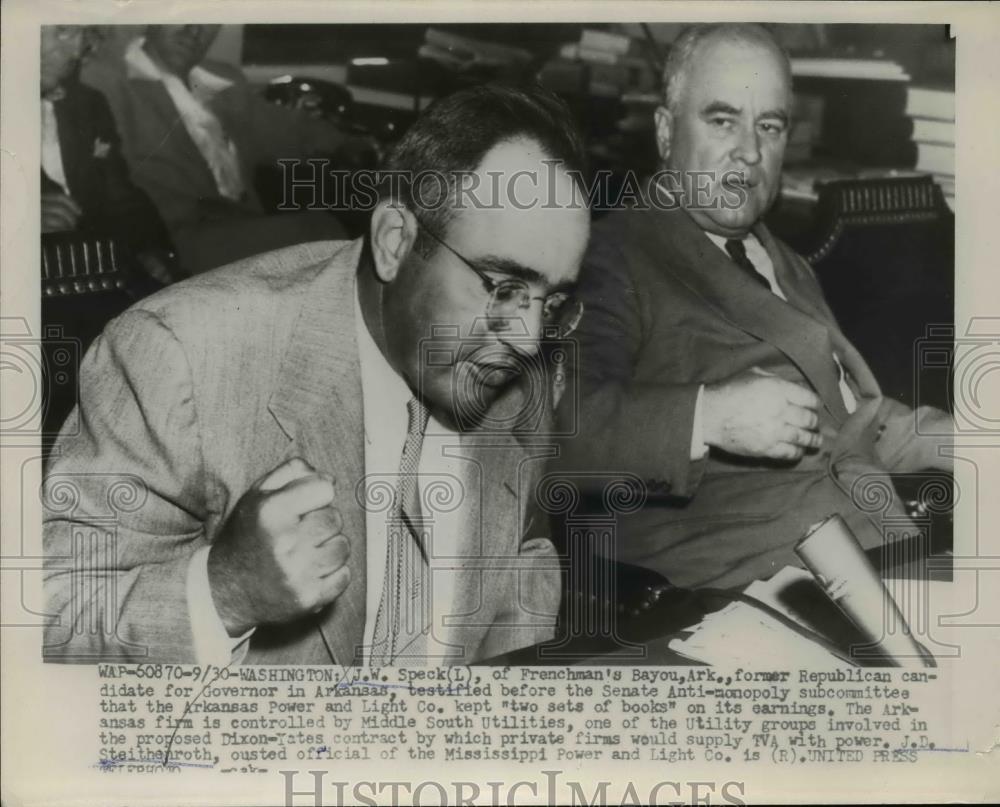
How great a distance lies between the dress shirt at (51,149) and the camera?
2973 mm

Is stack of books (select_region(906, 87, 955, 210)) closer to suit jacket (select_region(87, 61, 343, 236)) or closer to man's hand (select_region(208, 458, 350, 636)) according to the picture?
suit jacket (select_region(87, 61, 343, 236))

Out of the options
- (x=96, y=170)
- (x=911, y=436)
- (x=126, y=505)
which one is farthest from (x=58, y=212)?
(x=911, y=436)

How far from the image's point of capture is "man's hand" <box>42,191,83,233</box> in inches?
117

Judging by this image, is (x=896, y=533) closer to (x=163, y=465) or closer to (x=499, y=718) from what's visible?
(x=499, y=718)

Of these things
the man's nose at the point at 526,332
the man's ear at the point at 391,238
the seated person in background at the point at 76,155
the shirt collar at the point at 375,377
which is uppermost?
the seated person in background at the point at 76,155

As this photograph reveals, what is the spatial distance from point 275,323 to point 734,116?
4.15 feet

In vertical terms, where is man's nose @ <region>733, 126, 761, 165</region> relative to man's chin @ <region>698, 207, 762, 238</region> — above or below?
above

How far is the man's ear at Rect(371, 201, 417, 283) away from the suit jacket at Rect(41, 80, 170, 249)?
55 cm

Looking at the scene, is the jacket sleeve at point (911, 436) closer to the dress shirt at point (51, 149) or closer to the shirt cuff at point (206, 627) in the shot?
the shirt cuff at point (206, 627)

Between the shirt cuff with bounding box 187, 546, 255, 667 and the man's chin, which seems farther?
the man's chin

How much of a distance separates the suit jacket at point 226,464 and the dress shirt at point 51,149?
0.41 m

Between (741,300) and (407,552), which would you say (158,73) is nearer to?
(407,552)

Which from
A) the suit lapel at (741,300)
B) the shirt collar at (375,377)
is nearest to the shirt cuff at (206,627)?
the shirt collar at (375,377)

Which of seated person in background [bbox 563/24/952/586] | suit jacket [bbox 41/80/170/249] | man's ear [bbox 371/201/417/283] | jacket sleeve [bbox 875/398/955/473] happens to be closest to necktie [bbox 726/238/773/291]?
seated person in background [bbox 563/24/952/586]
